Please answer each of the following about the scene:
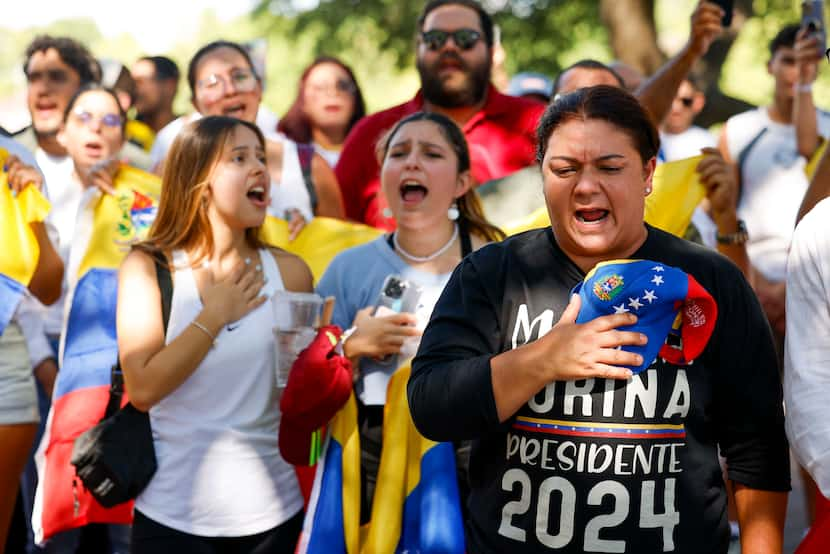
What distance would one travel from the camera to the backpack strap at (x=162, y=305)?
12.2ft

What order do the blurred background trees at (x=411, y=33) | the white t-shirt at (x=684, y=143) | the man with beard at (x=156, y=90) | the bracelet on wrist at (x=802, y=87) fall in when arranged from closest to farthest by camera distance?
1. the bracelet on wrist at (x=802, y=87)
2. the white t-shirt at (x=684, y=143)
3. the man with beard at (x=156, y=90)
4. the blurred background trees at (x=411, y=33)

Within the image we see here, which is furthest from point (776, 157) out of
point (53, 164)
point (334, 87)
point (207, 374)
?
point (53, 164)

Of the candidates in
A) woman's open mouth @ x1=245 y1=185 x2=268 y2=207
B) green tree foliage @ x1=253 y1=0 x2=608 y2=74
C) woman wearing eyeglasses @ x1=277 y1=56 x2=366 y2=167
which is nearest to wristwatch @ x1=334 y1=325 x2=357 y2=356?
woman's open mouth @ x1=245 y1=185 x2=268 y2=207

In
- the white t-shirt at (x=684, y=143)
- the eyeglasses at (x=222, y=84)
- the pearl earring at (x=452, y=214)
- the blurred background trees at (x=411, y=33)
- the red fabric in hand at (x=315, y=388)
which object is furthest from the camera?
the blurred background trees at (x=411, y=33)

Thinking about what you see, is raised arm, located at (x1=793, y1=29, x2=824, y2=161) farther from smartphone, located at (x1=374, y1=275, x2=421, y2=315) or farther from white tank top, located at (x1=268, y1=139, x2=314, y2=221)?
smartphone, located at (x1=374, y1=275, x2=421, y2=315)

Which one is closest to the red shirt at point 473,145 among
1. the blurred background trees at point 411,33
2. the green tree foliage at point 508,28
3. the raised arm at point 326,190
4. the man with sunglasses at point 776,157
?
the raised arm at point 326,190

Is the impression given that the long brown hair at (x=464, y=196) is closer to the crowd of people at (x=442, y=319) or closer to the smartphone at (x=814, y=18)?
the crowd of people at (x=442, y=319)

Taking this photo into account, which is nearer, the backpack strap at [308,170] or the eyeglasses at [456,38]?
the backpack strap at [308,170]

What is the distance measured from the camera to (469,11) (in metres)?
5.45

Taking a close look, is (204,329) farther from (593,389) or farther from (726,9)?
(726,9)

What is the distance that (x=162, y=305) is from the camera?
12.2ft

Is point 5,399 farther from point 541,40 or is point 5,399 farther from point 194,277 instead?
point 541,40

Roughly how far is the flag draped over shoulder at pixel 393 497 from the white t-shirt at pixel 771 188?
10.6ft

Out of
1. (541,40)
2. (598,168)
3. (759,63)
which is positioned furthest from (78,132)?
(759,63)
